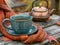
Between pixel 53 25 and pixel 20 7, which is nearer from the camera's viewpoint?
pixel 53 25

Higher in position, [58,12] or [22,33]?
[22,33]

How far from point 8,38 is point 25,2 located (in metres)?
1.83

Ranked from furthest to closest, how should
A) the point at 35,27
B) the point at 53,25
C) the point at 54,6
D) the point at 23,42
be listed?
the point at 54,6
the point at 53,25
the point at 35,27
the point at 23,42

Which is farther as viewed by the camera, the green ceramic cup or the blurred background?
the blurred background

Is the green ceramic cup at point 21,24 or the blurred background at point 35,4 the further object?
the blurred background at point 35,4

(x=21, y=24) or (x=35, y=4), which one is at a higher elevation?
(x=21, y=24)

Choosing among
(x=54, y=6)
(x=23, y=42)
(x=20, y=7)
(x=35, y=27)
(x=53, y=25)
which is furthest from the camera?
(x=20, y=7)

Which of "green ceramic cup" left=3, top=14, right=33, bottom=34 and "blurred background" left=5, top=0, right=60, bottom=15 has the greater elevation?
"green ceramic cup" left=3, top=14, right=33, bottom=34

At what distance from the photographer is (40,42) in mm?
1072

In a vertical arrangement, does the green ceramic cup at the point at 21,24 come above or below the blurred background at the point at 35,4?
above

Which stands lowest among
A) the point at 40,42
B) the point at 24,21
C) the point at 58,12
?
the point at 58,12

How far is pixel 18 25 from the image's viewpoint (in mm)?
1098

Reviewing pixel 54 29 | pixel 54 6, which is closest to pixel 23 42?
pixel 54 29

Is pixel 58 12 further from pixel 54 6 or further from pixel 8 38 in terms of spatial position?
pixel 8 38
